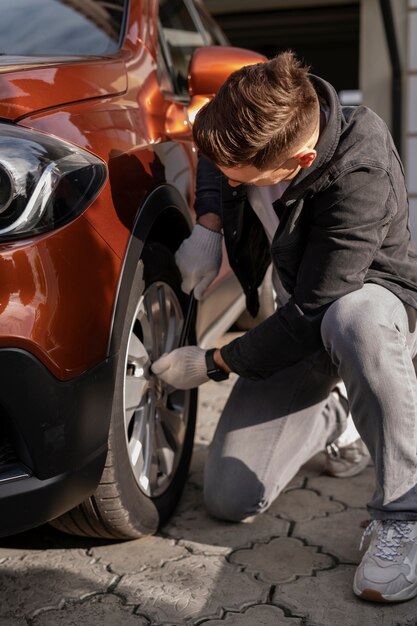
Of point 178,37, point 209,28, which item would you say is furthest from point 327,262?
point 209,28

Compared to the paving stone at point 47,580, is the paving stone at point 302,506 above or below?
Result: below

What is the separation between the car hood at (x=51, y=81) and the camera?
5.36 feet

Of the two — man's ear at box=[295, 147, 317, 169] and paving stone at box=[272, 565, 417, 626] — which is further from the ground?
man's ear at box=[295, 147, 317, 169]

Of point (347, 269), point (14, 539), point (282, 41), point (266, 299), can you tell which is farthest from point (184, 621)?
point (282, 41)

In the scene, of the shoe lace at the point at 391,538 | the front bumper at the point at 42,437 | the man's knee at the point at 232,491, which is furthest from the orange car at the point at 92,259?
the shoe lace at the point at 391,538

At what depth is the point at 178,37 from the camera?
9.48 feet

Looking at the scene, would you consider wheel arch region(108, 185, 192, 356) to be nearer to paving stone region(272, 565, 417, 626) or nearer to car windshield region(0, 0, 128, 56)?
car windshield region(0, 0, 128, 56)

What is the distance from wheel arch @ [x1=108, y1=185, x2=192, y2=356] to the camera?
1813 mm

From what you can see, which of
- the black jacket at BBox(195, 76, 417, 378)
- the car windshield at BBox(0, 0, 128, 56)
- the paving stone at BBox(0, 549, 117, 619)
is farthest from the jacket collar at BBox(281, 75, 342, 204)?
the paving stone at BBox(0, 549, 117, 619)

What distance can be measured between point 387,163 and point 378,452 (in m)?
0.63

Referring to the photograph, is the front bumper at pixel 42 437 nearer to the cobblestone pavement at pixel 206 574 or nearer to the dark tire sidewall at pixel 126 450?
the dark tire sidewall at pixel 126 450

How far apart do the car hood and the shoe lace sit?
1.14 meters

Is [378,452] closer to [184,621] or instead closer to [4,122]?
[184,621]

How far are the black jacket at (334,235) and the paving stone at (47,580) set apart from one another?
587 mm
